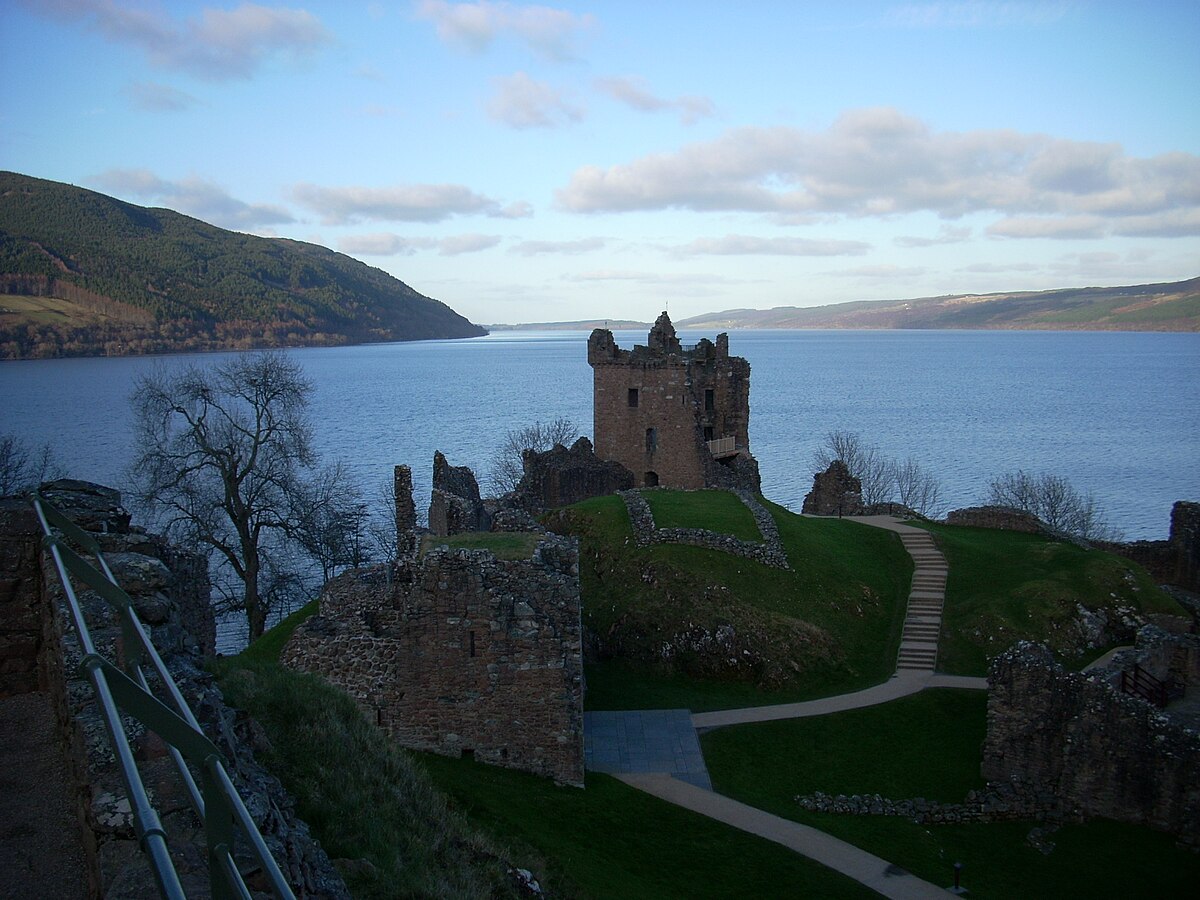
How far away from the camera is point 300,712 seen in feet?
38.6

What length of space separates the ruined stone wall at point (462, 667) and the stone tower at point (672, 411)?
79.5ft

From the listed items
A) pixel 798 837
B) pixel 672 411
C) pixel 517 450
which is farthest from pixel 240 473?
pixel 517 450

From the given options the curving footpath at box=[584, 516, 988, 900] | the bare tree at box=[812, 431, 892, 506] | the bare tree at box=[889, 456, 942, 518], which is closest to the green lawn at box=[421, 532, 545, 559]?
the curving footpath at box=[584, 516, 988, 900]

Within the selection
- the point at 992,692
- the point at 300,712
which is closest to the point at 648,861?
the point at 300,712

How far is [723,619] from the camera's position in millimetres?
25328

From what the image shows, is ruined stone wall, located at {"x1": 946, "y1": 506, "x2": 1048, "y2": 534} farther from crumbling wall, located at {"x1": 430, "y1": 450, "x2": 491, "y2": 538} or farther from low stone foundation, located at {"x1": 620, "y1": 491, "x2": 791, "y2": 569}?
crumbling wall, located at {"x1": 430, "y1": 450, "x2": 491, "y2": 538}

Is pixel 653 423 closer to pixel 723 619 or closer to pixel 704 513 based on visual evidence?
pixel 704 513

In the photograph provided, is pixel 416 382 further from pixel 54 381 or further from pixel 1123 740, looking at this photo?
pixel 1123 740

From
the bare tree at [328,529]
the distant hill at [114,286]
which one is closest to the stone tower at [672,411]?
the bare tree at [328,529]

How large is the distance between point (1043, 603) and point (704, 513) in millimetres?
10674

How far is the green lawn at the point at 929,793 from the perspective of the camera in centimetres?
1609

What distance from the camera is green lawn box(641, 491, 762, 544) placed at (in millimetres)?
29328

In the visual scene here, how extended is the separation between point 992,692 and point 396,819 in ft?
45.7

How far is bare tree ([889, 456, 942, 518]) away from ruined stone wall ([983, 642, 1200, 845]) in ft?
149
